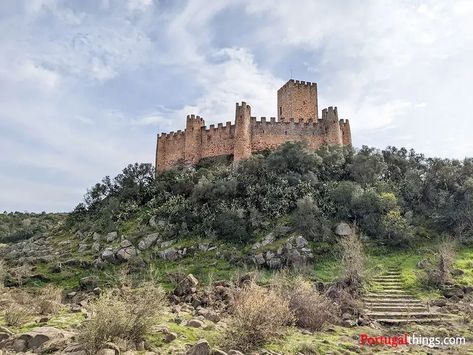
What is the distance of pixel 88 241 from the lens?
33250 mm

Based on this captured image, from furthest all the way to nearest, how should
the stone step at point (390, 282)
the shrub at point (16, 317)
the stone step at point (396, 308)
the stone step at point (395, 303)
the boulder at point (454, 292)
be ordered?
the stone step at point (390, 282)
the boulder at point (454, 292)
the stone step at point (395, 303)
the stone step at point (396, 308)
the shrub at point (16, 317)

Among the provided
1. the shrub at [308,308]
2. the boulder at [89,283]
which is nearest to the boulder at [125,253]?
the boulder at [89,283]

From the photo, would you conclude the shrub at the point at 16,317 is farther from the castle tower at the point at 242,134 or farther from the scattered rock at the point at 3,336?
the castle tower at the point at 242,134

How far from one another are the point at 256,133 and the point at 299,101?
7224 mm

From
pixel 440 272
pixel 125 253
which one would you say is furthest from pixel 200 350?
pixel 125 253

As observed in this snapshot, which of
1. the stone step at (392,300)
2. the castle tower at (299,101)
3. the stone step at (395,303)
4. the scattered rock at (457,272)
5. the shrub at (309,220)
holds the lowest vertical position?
the stone step at (395,303)

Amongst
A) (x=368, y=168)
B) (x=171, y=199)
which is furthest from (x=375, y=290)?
(x=171, y=199)

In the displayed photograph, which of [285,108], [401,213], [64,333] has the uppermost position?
[285,108]

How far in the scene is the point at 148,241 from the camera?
1200 inches

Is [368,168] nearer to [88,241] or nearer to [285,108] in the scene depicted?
[285,108]

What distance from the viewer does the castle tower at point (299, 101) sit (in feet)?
146

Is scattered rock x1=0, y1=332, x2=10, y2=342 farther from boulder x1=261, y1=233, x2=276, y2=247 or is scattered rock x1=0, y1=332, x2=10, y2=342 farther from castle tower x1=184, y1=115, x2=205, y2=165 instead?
castle tower x1=184, y1=115, x2=205, y2=165

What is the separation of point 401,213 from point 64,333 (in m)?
27.8

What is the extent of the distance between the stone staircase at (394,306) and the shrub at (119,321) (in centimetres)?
946
